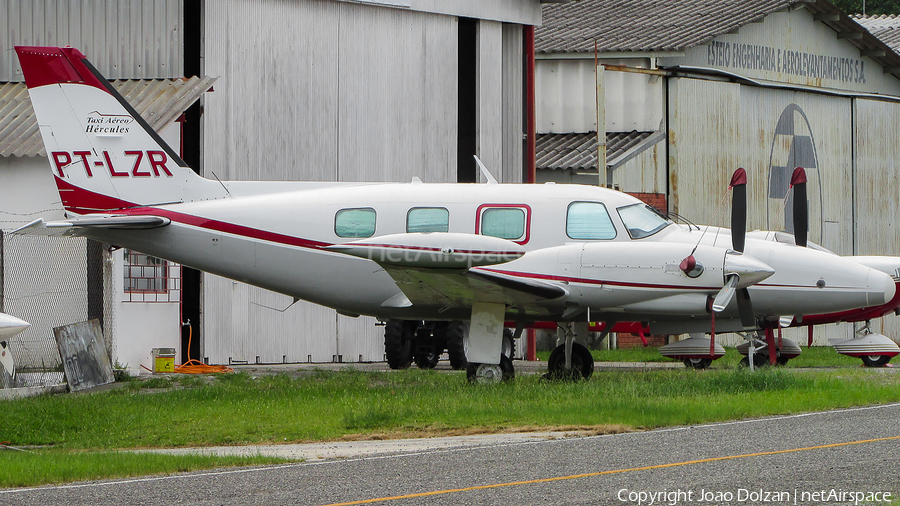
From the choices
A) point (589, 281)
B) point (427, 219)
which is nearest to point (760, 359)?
point (589, 281)

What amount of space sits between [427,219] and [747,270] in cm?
464

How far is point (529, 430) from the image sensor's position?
12.7 metres

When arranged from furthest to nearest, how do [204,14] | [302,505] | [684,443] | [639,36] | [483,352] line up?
[639,36] → [204,14] → [483,352] → [684,443] → [302,505]

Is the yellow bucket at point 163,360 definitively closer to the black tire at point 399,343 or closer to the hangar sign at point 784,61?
the black tire at point 399,343

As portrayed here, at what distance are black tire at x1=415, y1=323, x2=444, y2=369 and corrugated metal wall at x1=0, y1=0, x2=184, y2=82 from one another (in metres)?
6.98

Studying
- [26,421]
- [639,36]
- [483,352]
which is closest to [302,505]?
[26,421]

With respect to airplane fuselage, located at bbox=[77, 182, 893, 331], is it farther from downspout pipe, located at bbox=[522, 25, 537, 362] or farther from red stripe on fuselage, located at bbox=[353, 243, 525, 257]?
downspout pipe, located at bbox=[522, 25, 537, 362]

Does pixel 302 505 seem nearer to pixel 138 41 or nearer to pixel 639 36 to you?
pixel 138 41

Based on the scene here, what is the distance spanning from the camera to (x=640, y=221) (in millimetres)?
16859

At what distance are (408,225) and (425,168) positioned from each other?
30.2ft

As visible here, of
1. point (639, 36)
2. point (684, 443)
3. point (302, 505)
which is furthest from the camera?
point (639, 36)

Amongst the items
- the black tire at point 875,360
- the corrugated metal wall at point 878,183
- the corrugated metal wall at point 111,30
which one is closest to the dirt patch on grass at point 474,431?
the black tire at point 875,360
